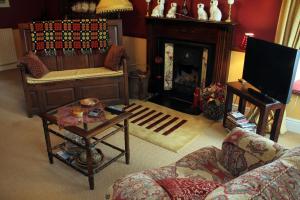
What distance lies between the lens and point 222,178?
1812 mm

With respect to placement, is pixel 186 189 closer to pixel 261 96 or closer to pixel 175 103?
pixel 261 96

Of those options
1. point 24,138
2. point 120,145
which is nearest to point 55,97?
point 24,138

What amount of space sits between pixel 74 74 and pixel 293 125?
294 centimetres

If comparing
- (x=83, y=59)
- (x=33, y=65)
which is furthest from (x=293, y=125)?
(x=33, y=65)

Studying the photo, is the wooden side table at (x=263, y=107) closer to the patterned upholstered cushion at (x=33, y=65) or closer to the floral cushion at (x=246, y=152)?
the floral cushion at (x=246, y=152)

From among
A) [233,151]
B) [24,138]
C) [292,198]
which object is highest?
[292,198]

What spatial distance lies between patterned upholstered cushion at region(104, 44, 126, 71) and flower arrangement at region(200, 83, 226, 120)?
1.28 m

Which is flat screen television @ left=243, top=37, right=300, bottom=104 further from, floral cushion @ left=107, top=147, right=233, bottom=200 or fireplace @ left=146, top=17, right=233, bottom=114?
floral cushion @ left=107, top=147, right=233, bottom=200

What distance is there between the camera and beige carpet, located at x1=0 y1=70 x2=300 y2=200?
2.36 m

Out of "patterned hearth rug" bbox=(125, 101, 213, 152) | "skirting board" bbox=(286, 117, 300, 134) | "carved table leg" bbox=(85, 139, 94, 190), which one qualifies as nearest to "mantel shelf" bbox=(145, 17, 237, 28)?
"patterned hearth rug" bbox=(125, 101, 213, 152)

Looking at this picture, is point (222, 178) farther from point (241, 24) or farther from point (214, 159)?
point (241, 24)

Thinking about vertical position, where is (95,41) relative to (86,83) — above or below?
above

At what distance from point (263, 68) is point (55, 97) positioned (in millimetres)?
2672

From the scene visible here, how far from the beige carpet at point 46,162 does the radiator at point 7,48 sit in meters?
2.36
